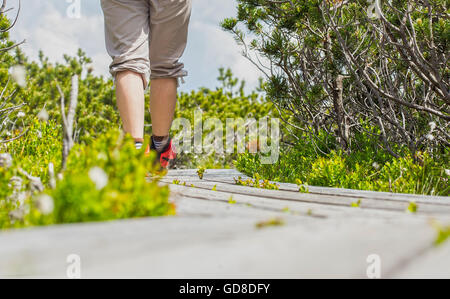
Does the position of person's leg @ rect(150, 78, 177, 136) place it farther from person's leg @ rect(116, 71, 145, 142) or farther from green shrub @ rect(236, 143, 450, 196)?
green shrub @ rect(236, 143, 450, 196)

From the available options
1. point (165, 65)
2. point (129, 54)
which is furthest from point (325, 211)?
point (165, 65)

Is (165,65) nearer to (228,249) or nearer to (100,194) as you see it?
(100,194)

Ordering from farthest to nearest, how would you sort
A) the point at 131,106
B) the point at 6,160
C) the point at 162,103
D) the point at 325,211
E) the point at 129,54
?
the point at 162,103, the point at 129,54, the point at 131,106, the point at 6,160, the point at 325,211

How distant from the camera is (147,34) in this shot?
264cm

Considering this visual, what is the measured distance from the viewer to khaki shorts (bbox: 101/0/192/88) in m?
2.44

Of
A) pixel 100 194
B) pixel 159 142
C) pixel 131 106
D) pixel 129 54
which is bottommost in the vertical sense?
pixel 100 194

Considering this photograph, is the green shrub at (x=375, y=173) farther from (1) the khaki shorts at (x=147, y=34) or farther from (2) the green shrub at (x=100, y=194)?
(2) the green shrub at (x=100, y=194)

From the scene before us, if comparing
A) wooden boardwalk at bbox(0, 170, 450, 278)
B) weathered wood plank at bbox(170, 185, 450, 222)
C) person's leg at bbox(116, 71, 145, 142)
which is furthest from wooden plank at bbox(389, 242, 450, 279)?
person's leg at bbox(116, 71, 145, 142)

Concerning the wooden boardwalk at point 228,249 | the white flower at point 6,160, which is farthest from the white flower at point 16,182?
the wooden boardwalk at point 228,249

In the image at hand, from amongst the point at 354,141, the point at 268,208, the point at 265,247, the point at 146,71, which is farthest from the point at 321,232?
the point at 354,141

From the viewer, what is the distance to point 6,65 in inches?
265

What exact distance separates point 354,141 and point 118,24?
7.62ft

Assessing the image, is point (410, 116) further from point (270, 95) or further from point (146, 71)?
point (146, 71)

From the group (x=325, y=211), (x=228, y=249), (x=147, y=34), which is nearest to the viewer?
(x=228, y=249)
